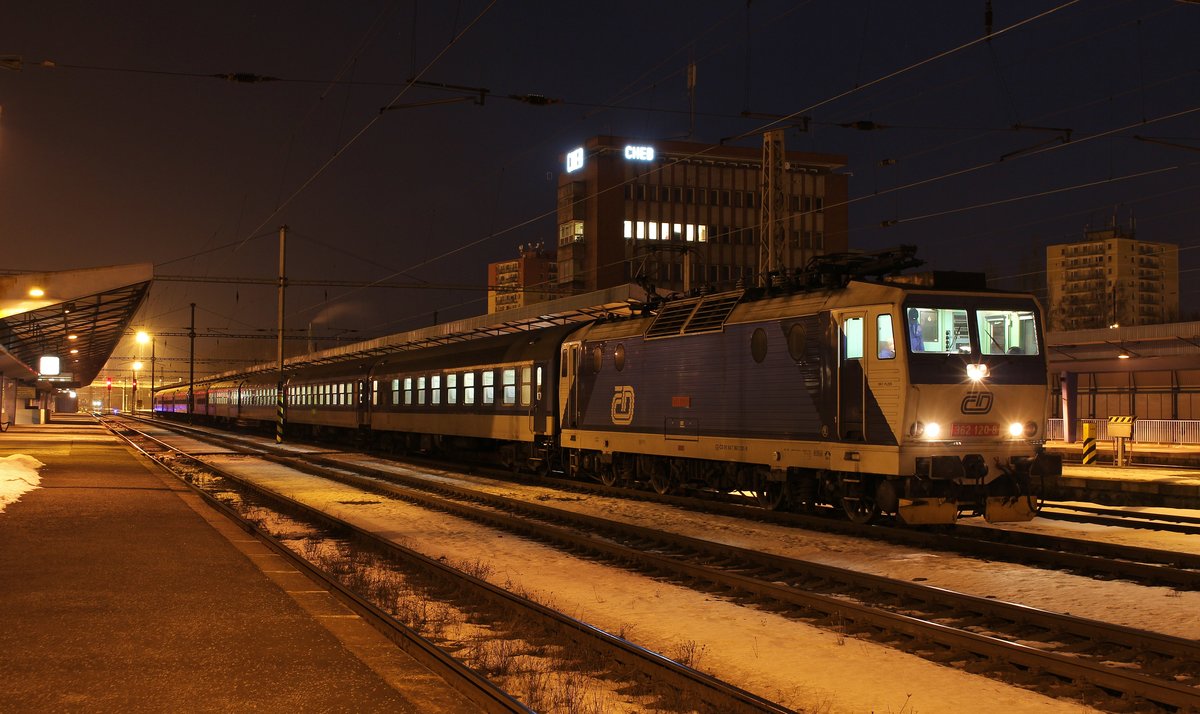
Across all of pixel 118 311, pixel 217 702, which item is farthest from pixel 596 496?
pixel 118 311

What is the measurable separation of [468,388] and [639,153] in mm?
72258

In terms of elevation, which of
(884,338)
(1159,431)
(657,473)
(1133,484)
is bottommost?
(1133,484)

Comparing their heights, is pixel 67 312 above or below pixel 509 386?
above

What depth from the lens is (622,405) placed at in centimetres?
2130

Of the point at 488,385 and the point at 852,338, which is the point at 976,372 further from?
the point at 488,385

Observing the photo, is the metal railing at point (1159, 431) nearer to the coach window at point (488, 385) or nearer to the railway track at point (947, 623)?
the coach window at point (488, 385)

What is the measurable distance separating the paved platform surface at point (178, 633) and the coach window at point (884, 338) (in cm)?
814

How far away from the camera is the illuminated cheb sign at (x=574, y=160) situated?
105438mm

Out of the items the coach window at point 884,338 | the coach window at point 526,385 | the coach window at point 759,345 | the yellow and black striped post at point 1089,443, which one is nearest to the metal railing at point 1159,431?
the yellow and black striped post at point 1089,443

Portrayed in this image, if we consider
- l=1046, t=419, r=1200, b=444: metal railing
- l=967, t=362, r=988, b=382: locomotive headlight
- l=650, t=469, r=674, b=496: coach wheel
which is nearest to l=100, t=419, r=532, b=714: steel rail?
l=967, t=362, r=988, b=382: locomotive headlight

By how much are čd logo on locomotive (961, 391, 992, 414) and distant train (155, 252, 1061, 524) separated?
23 millimetres

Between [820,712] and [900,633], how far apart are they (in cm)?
240

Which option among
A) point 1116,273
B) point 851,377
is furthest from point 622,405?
point 1116,273

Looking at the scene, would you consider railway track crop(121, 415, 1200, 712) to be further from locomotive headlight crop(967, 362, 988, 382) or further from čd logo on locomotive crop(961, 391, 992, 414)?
locomotive headlight crop(967, 362, 988, 382)
